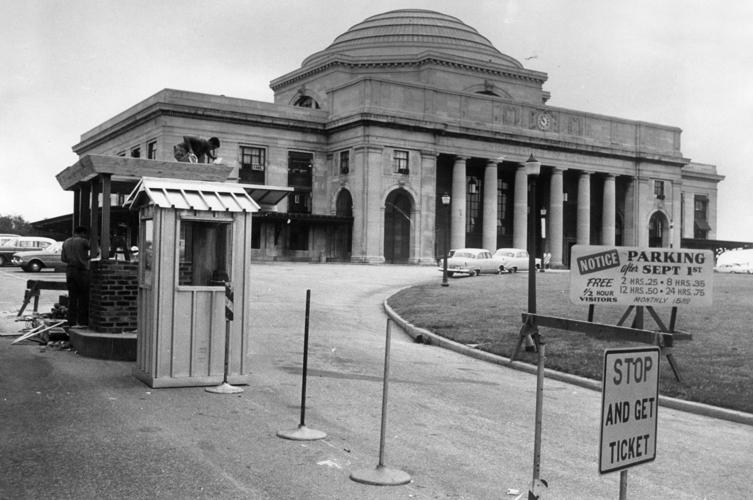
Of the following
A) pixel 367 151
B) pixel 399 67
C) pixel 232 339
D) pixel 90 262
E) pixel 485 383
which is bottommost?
pixel 485 383

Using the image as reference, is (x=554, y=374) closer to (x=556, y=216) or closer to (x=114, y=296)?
(x=114, y=296)

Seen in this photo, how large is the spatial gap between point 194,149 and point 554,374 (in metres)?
7.86

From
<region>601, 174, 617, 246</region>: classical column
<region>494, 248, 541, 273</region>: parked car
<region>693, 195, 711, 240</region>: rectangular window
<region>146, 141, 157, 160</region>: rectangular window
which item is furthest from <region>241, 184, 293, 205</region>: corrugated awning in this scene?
<region>693, 195, 711, 240</region>: rectangular window

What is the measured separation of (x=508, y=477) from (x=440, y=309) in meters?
17.0

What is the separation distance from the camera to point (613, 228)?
79625mm

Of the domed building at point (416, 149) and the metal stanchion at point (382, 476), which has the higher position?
the domed building at point (416, 149)

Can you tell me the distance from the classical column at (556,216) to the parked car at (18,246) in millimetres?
43711

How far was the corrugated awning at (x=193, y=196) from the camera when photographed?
1132cm

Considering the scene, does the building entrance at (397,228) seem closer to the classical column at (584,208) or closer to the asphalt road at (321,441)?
the classical column at (584,208)

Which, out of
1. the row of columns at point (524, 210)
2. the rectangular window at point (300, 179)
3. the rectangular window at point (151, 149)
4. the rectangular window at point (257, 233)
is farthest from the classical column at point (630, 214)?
the rectangular window at point (151, 149)

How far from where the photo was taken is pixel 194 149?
1453cm

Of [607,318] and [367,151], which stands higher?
[367,151]

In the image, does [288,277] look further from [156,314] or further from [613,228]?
[613,228]

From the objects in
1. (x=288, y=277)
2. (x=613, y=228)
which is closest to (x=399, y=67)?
(x=613, y=228)
